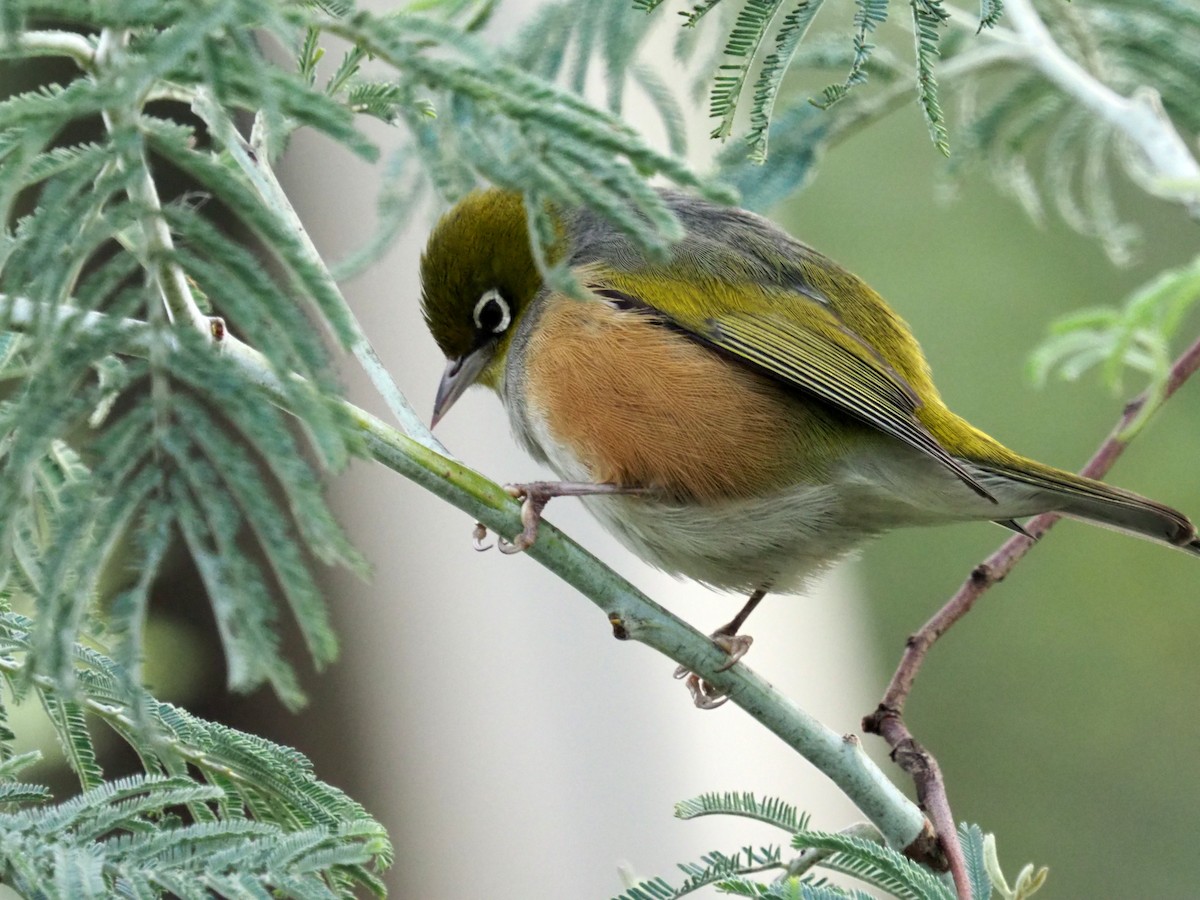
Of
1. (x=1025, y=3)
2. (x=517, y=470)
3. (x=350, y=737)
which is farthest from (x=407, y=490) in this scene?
(x=1025, y=3)

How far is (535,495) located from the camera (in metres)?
2.31

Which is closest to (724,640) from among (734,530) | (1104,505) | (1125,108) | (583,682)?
(734,530)

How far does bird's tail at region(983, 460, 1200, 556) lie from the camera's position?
2.39 metres

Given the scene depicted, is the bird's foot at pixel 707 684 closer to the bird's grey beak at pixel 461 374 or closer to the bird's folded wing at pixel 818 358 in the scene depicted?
the bird's folded wing at pixel 818 358

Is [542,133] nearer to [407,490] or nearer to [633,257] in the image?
[633,257]

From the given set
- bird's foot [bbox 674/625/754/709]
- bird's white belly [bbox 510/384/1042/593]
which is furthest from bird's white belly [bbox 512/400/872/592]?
bird's foot [bbox 674/625/754/709]

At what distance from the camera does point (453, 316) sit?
3.06 meters

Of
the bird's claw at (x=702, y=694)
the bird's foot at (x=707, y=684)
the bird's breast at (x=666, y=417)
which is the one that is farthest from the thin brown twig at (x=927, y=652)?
the bird's claw at (x=702, y=694)

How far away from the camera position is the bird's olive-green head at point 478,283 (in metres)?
3.01

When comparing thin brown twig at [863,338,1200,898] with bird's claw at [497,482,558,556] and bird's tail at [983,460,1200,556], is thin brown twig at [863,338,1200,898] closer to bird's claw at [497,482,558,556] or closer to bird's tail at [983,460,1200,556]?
bird's tail at [983,460,1200,556]

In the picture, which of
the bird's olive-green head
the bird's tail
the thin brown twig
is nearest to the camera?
the thin brown twig

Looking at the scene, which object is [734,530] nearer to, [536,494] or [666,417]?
[666,417]

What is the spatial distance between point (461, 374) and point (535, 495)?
0.82 metres

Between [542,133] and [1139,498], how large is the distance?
1596mm
